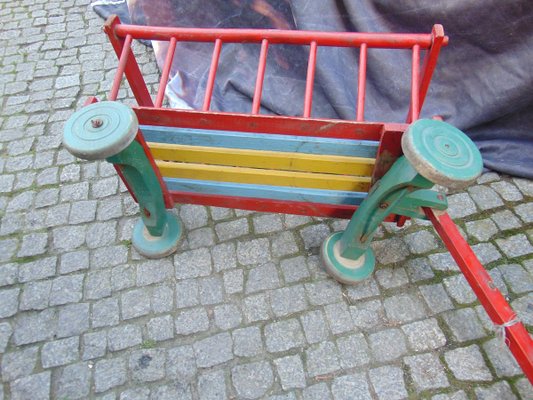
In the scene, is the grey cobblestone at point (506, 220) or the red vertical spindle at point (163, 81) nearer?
Result: the red vertical spindle at point (163, 81)

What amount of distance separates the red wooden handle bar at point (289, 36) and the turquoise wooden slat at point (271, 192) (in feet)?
2.71

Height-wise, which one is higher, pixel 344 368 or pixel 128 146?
pixel 128 146

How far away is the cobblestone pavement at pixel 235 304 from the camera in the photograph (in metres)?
2.38

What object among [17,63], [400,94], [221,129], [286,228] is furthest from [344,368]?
[17,63]

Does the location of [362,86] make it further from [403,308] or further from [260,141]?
[403,308]

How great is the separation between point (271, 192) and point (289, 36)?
0.89 m

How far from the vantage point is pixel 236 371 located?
7.92 ft

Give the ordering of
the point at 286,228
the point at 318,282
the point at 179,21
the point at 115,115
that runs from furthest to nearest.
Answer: the point at 179,21 → the point at 286,228 → the point at 318,282 → the point at 115,115

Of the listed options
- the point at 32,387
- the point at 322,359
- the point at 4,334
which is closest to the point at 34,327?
the point at 4,334

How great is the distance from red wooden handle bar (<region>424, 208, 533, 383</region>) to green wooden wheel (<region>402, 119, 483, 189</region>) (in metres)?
0.51

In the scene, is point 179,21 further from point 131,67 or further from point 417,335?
point 417,335

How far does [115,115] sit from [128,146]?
0.52ft

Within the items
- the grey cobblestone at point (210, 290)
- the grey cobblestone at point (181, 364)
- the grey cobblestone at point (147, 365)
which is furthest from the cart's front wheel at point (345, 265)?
the grey cobblestone at point (147, 365)

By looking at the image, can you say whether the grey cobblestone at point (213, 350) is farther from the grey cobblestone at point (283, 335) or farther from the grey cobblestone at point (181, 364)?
the grey cobblestone at point (283, 335)
